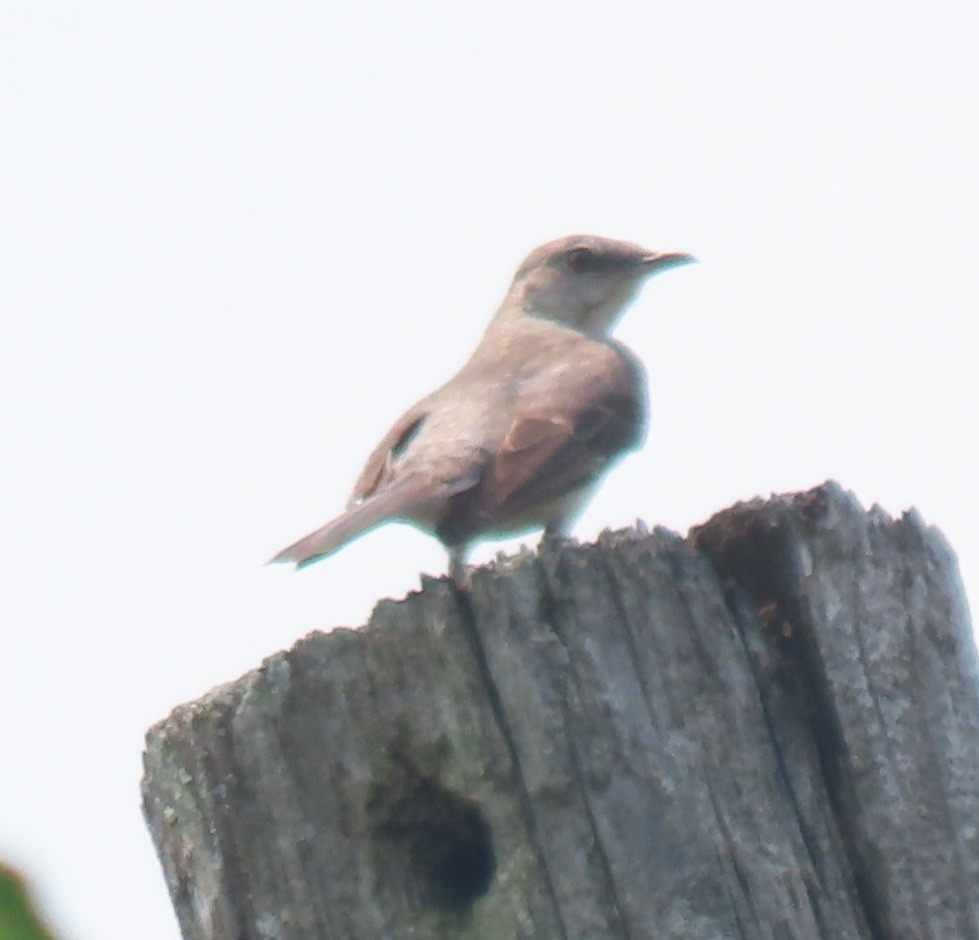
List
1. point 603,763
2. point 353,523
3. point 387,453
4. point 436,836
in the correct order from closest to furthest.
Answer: point 603,763
point 436,836
point 353,523
point 387,453

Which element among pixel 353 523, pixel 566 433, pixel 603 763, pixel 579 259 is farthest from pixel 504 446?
pixel 579 259

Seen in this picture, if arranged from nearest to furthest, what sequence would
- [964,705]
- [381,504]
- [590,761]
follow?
[590,761], [964,705], [381,504]

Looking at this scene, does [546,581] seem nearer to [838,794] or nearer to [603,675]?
[603,675]

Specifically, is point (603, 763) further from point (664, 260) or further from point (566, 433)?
point (664, 260)

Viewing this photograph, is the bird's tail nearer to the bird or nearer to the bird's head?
the bird

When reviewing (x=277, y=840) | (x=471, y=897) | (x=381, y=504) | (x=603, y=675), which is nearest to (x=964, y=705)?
(x=603, y=675)

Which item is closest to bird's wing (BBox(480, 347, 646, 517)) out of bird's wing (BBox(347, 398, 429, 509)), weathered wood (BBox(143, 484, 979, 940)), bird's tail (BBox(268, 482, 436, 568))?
bird's tail (BBox(268, 482, 436, 568))
